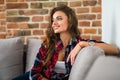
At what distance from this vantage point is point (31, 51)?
2.33m

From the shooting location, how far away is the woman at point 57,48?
6.24 ft

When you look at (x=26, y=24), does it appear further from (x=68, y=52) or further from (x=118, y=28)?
(x=118, y=28)

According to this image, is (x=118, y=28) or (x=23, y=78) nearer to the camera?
(x=118, y=28)

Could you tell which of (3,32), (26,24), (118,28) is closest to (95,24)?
(26,24)

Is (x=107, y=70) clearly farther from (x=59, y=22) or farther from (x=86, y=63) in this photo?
(x=59, y=22)

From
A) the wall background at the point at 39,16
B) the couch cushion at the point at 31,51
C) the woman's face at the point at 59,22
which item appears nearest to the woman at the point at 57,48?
the woman's face at the point at 59,22

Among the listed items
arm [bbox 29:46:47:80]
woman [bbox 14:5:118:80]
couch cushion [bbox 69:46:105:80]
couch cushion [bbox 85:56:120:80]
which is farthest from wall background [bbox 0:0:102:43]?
couch cushion [bbox 85:56:120:80]

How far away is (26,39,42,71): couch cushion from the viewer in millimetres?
2309

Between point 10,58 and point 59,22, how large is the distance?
2.34 feet

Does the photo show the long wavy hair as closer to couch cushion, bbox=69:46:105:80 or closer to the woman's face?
the woman's face

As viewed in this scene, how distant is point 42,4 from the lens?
108 inches

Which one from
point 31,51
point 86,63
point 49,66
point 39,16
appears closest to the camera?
point 86,63

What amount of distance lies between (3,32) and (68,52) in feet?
4.44

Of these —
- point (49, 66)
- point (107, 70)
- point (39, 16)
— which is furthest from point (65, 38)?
point (107, 70)
